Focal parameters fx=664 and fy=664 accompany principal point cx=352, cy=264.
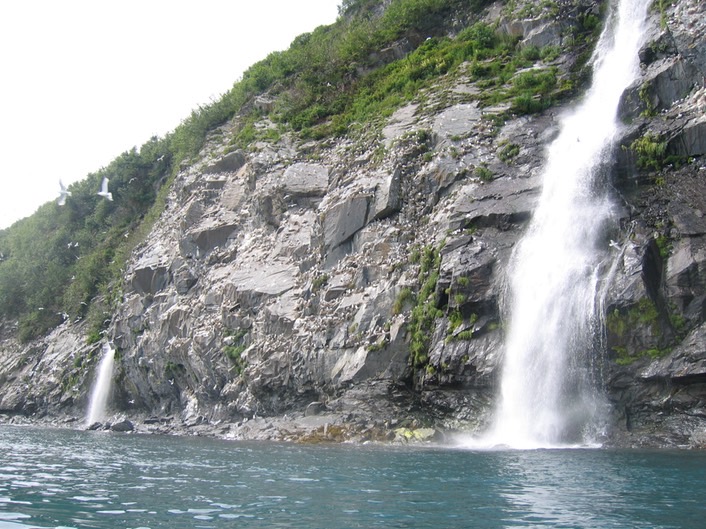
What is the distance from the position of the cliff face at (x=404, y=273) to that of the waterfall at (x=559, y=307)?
51cm

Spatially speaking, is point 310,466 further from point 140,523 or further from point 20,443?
point 20,443

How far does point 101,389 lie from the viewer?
40156mm

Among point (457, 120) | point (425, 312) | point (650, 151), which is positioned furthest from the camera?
point (457, 120)

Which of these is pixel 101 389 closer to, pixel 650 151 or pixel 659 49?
pixel 650 151

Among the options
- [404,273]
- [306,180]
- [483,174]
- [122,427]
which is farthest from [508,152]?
[122,427]

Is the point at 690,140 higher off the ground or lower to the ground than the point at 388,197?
higher

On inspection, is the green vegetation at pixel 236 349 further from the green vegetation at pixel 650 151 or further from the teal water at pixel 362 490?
the green vegetation at pixel 650 151

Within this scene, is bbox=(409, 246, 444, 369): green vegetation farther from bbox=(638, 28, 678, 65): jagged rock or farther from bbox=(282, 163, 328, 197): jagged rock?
bbox=(638, 28, 678, 65): jagged rock

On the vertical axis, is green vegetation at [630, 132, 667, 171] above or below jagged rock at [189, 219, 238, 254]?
above

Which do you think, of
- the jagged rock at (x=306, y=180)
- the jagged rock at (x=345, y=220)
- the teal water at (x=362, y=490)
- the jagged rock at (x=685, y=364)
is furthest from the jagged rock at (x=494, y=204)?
the teal water at (x=362, y=490)

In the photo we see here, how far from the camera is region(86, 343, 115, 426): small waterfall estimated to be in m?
39.5

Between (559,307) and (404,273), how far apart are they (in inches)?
257

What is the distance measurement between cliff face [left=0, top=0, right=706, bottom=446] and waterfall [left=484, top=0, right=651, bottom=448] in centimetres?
51

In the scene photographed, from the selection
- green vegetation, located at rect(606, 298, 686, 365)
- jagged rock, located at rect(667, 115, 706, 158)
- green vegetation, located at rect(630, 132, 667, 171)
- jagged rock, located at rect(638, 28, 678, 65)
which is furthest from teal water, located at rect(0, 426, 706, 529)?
jagged rock, located at rect(638, 28, 678, 65)
